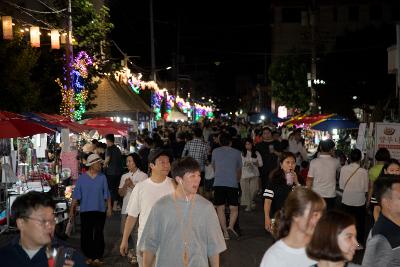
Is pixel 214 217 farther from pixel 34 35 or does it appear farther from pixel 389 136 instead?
pixel 34 35

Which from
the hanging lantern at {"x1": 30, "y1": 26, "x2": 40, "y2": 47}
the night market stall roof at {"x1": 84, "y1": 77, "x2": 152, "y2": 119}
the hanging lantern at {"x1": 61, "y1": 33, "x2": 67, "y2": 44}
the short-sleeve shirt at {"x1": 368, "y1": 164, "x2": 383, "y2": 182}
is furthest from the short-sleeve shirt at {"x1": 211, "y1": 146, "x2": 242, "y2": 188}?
the night market stall roof at {"x1": 84, "y1": 77, "x2": 152, "y2": 119}

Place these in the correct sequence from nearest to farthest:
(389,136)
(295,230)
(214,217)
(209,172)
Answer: (295,230)
(214,217)
(389,136)
(209,172)

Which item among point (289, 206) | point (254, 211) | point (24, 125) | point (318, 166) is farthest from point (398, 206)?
point (254, 211)

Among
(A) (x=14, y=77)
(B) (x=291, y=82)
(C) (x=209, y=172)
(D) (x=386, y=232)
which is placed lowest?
(C) (x=209, y=172)

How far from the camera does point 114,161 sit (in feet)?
50.2

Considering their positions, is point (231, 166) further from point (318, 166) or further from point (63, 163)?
point (63, 163)

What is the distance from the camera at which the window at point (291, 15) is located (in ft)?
239

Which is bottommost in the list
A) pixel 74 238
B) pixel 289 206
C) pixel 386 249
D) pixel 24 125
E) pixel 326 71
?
pixel 74 238

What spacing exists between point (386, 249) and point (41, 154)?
12.9 metres

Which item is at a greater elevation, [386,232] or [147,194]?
[147,194]

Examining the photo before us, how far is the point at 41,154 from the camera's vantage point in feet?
53.0

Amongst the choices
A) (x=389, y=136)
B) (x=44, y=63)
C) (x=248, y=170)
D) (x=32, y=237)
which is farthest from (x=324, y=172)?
(x=44, y=63)

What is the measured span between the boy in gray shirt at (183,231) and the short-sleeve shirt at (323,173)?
16.3ft

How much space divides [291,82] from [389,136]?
130ft
